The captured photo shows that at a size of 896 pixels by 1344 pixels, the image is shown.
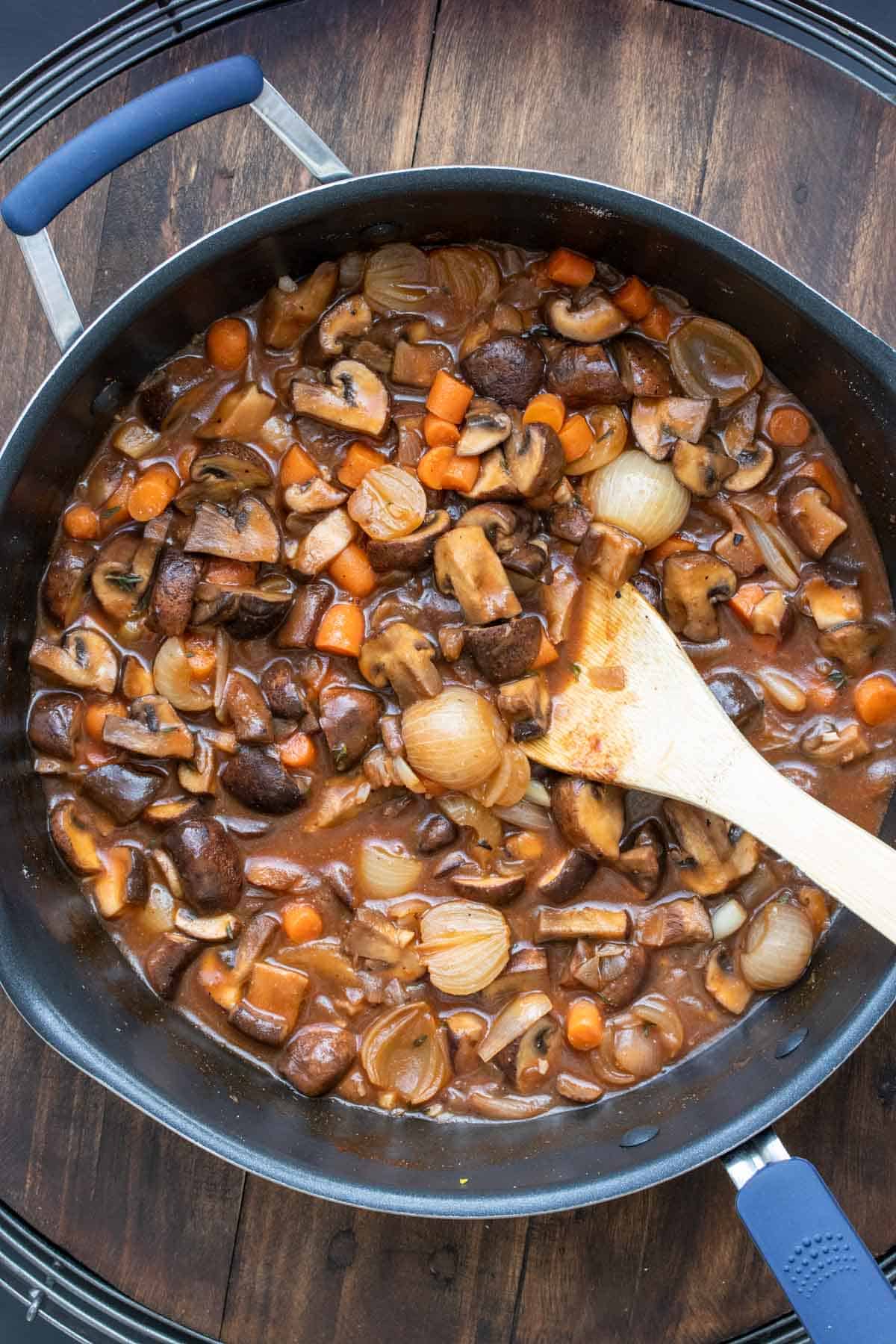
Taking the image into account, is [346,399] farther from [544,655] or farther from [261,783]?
[261,783]

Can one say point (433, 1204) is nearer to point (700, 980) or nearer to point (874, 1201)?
point (700, 980)

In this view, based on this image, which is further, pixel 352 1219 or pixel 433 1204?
pixel 352 1219

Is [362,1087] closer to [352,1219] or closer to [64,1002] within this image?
[352,1219]

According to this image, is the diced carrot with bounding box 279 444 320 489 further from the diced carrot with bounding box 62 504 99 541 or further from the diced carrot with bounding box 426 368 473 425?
the diced carrot with bounding box 62 504 99 541

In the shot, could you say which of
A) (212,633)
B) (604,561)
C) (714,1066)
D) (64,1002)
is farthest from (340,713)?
(714,1066)

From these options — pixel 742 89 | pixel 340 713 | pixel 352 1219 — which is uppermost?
pixel 742 89

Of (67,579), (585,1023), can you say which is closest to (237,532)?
(67,579)

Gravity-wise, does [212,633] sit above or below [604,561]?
below

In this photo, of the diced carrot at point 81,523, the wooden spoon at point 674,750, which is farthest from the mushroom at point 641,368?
the diced carrot at point 81,523
